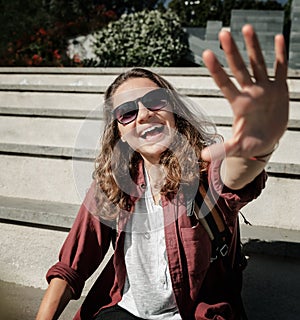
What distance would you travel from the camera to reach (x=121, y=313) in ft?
3.98

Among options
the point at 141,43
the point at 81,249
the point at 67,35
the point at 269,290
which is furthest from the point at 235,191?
the point at 67,35

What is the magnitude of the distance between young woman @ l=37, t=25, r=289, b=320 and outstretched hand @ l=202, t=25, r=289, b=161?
9.6 inches

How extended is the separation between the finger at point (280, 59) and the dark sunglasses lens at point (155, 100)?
1.45 feet

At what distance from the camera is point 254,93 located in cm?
71

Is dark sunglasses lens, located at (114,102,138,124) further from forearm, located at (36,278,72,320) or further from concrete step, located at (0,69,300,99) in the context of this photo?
concrete step, located at (0,69,300,99)

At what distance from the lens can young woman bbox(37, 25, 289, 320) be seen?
112 centimetres

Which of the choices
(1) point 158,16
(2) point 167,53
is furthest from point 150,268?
(1) point 158,16

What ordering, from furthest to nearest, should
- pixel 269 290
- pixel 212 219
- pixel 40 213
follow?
pixel 40 213
pixel 269 290
pixel 212 219

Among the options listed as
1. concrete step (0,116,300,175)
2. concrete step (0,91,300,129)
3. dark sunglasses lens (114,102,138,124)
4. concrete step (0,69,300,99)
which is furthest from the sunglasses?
concrete step (0,69,300,99)

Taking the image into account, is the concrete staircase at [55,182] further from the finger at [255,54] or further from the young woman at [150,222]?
the finger at [255,54]

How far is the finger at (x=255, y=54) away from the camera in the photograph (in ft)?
2.16

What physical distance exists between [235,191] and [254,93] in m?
0.31

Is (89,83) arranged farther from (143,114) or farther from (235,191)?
(235,191)

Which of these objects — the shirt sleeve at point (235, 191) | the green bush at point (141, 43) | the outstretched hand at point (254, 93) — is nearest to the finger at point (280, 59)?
the outstretched hand at point (254, 93)
